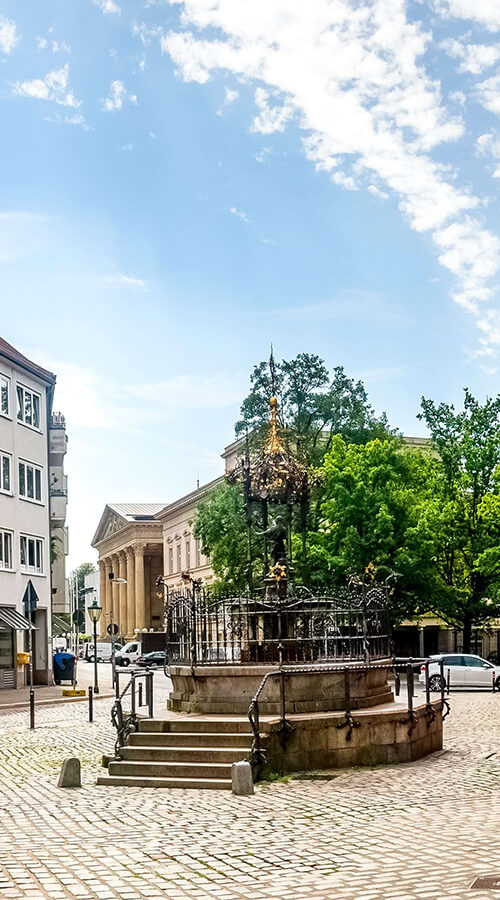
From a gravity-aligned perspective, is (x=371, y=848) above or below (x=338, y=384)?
below

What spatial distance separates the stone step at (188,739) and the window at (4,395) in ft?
94.9

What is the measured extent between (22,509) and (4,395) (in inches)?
182

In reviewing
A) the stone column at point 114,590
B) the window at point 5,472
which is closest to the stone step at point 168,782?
the window at point 5,472

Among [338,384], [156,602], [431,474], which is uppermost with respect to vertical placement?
[338,384]

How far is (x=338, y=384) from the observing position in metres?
53.2

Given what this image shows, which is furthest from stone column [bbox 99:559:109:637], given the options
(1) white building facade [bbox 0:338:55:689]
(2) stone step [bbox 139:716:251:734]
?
(2) stone step [bbox 139:716:251:734]

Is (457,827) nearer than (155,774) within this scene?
Yes

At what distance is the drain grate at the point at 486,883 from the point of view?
8.59 m

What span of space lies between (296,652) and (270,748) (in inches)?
168

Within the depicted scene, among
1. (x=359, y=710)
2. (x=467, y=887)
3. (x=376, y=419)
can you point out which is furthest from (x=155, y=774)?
(x=376, y=419)

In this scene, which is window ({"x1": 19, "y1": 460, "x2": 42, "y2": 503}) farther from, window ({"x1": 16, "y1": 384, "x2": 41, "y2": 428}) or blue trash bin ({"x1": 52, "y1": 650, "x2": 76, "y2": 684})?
blue trash bin ({"x1": 52, "y1": 650, "x2": 76, "y2": 684})

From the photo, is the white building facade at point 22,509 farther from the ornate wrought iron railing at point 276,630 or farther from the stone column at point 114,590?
the stone column at point 114,590

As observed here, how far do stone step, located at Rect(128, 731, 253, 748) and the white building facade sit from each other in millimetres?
26711

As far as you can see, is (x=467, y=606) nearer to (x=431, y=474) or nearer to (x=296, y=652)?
(x=431, y=474)
